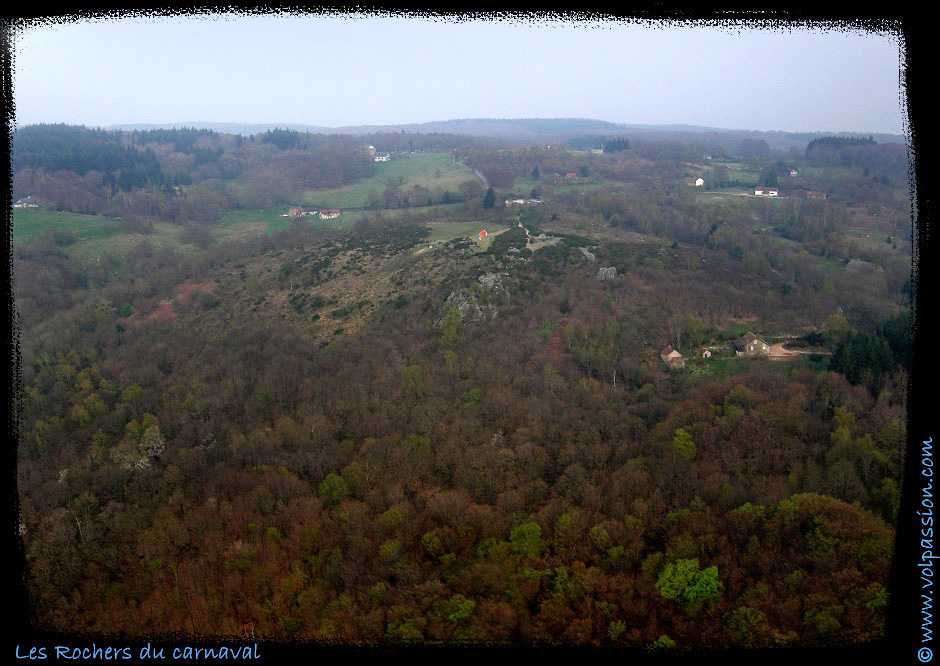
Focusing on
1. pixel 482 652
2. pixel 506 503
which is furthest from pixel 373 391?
pixel 482 652

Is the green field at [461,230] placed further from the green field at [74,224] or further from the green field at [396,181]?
the green field at [74,224]

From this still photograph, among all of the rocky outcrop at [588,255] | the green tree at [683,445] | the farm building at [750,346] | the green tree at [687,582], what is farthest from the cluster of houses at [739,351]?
the green tree at [687,582]

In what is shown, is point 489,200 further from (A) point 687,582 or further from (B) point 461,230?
(A) point 687,582

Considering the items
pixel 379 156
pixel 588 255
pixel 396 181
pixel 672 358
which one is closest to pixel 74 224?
pixel 396 181

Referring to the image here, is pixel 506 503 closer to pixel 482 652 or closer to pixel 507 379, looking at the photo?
pixel 507 379

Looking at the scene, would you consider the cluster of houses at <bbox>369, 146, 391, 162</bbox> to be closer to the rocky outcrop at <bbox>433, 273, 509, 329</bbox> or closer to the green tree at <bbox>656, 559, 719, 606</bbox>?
the rocky outcrop at <bbox>433, 273, 509, 329</bbox>

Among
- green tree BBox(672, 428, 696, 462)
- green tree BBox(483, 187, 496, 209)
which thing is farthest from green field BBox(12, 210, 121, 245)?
green tree BBox(672, 428, 696, 462)
